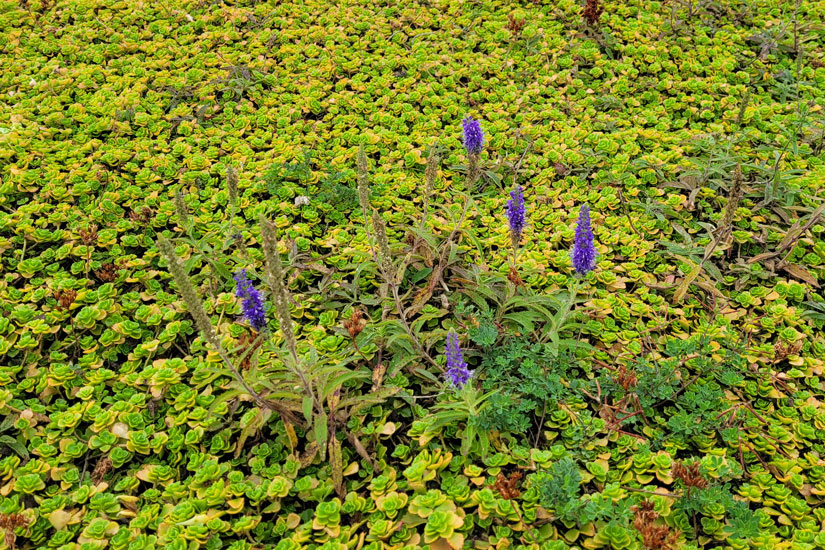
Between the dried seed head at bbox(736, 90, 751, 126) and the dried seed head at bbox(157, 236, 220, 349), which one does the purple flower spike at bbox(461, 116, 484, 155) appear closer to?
the dried seed head at bbox(157, 236, 220, 349)

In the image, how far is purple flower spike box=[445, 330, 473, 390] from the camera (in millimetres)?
2699

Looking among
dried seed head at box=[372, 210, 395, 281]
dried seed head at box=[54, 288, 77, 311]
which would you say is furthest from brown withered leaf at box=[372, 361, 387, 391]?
dried seed head at box=[54, 288, 77, 311]

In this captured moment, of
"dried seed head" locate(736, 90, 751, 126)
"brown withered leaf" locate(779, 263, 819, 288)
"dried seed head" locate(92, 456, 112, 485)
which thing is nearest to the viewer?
"dried seed head" locate(92, 456, 112, 485)

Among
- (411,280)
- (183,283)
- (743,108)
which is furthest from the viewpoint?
(743,108)

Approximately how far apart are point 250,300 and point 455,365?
104 cm

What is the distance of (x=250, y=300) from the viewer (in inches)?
113

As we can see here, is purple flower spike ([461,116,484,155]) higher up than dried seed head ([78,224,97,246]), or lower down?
higher up

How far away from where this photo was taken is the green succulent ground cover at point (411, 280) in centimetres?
274

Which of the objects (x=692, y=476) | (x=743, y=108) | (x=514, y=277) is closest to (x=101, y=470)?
(x=514, y=277)

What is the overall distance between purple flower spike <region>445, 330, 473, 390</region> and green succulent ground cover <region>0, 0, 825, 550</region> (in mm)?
140

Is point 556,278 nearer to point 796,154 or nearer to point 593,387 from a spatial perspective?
point 593,387

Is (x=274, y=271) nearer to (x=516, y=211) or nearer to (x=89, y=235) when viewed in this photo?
(x=516, y=211)

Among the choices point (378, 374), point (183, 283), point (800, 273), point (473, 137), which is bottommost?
point (378, 374)

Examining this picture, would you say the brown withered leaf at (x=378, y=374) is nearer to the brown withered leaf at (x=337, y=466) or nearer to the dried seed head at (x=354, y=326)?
the dried seed head at (x=354, y=326)
